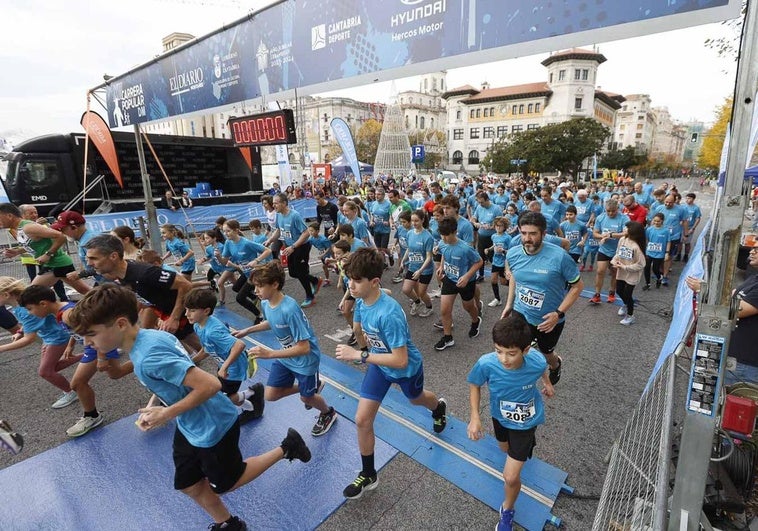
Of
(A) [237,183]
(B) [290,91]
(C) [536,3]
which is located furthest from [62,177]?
(C) [536,3]

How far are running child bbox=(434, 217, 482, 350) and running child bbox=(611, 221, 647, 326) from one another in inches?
104

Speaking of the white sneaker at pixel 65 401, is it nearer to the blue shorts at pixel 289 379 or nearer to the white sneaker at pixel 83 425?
the white sneaker at pixel 83 425

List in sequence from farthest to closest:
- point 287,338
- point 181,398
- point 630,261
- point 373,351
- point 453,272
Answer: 1. point 630,261
2. point 453,272
3. point 287,338
4. point 373,351
5. point 181,398

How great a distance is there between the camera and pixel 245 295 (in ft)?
20.7

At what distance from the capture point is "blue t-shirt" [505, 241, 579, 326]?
3.81 m

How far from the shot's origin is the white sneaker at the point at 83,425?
3.83 m

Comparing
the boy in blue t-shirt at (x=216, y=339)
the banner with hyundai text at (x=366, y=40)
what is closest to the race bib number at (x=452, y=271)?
the banner with hyundai text at (x=366, y=40)

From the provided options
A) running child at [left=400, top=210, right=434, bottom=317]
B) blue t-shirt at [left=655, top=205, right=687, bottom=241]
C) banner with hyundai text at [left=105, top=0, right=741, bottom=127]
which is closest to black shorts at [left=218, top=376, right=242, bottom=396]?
running child at [left=400, top=210, right=434, bottom=317]

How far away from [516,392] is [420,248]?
3.88 metres

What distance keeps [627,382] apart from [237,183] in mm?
21170

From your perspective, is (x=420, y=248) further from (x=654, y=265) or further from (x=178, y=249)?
(x=654, y=265)

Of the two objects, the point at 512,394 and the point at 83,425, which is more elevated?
the point at 512,394

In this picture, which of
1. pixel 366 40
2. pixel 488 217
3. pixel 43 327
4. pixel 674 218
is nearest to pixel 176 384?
pixel 43 327

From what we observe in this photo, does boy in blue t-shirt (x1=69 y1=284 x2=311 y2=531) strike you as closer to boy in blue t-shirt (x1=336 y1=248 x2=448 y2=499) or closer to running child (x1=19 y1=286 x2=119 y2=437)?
boy in blue t-shirt (x1=336 y1=248 x2=448 y2=499)
